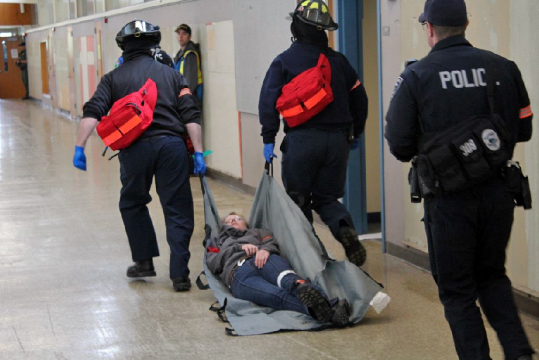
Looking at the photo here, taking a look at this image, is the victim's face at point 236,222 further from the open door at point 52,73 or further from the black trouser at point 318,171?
the open door at point 52,73

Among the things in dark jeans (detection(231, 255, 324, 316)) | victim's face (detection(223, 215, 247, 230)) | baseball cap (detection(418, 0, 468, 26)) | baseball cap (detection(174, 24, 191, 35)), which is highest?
baseball cap (detection(174, 24, 191, 35))

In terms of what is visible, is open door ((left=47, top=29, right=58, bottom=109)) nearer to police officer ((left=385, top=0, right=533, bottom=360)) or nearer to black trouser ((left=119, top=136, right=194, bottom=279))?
black trouser ((left=119, top=136, right=194, bottom=279))

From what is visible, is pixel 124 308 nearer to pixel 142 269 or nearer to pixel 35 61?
pixel 142 269

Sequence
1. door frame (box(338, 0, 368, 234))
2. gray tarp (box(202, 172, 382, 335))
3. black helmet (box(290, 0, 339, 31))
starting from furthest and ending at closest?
door frame (box(338, 0, 368, 234)), black helmet (box(290, 0, 339, 31)), gray tarp (box(202, 172, 382, 335))

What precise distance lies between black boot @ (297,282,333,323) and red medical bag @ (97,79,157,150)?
143cm

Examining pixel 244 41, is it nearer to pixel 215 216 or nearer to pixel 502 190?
pixel 215 216

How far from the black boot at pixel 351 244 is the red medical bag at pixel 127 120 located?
128 centimetres

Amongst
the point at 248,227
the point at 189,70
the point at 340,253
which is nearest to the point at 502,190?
the point at 248,227

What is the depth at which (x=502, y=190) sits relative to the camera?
2.98 metres

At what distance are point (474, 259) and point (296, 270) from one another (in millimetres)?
1471

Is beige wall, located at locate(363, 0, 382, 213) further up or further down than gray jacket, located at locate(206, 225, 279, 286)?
further up

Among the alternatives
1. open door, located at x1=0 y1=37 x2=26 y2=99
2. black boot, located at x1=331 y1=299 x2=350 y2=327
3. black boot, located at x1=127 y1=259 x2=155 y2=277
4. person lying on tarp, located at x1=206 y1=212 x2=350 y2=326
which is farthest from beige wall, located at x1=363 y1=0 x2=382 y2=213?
open door, located at x1=0 y1=37 x2=26 y2=99

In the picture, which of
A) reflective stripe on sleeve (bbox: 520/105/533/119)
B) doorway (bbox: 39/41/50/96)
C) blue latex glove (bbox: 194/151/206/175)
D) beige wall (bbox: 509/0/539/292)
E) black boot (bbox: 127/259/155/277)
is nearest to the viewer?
reflective stripe on sleeve (bbox: 520/105/533/119)

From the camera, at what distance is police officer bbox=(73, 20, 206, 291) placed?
481 centimetres
